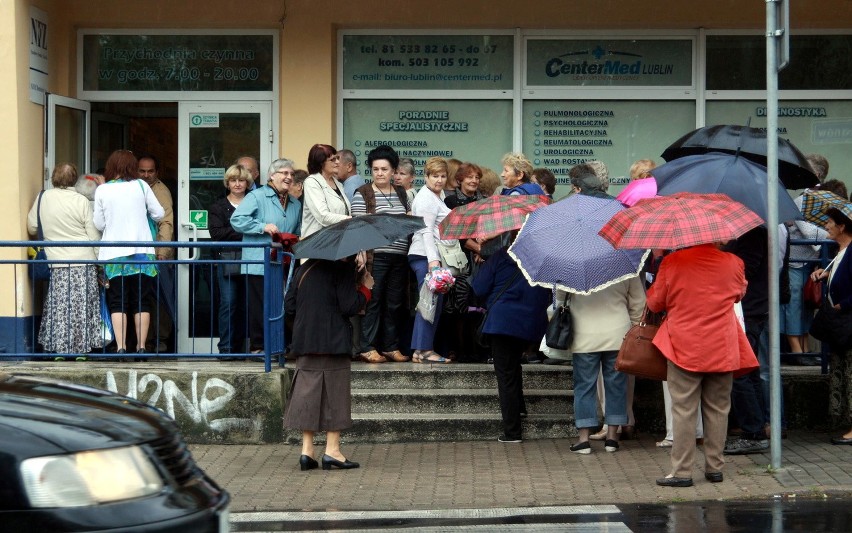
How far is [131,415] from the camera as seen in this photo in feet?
16.9

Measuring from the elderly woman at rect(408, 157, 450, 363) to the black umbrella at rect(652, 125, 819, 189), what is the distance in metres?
2.26

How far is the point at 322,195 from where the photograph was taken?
1098cm

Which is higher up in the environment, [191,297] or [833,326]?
[191,297]

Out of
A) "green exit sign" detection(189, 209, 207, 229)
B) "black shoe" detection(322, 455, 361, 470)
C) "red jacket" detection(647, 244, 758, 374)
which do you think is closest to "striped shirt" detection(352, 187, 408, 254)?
"black shoe" detection(322, 455, 361, 470)

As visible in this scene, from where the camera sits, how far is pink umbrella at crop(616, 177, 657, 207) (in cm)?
992

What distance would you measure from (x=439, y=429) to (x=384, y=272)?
1701mm

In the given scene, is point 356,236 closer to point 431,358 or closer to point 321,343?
point 321,343

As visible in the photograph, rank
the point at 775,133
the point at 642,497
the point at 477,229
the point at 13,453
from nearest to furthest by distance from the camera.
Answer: the point at 13,453 < the point at 642,497 < the point at 775,133 < the point at 477,229

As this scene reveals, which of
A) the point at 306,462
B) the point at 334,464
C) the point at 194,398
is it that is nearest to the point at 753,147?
the point at 334,464

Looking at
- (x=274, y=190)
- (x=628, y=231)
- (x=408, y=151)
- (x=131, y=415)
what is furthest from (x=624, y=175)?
(x=131, y=415)

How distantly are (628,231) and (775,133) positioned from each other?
4.73 ft

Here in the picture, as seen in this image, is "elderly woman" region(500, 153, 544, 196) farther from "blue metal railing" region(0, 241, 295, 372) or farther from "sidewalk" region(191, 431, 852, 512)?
"sidewalk" region(191, 431, 852, 512)

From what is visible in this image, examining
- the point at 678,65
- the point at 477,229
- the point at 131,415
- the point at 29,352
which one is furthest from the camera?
the point at 678,65

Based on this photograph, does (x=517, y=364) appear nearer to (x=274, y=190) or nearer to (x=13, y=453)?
(x=274, y=190)
